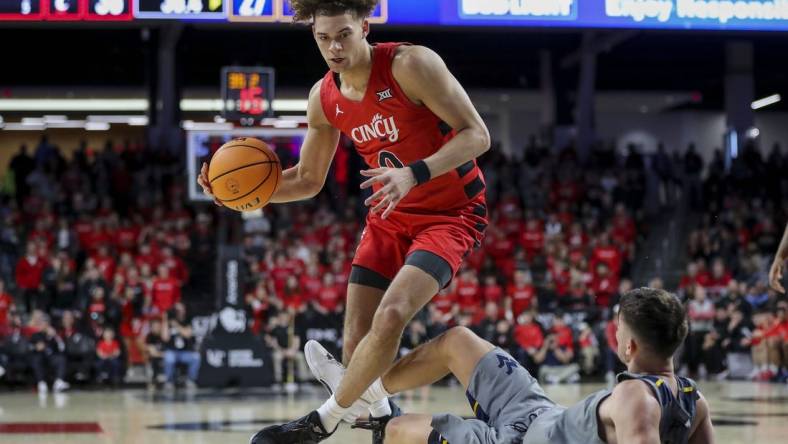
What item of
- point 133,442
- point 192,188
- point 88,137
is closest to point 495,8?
point 192,188

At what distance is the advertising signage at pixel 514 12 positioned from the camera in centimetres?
1052

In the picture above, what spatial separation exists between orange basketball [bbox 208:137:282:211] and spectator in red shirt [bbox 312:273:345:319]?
28.8 ft

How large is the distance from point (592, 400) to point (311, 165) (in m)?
2.01

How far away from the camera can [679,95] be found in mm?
28438

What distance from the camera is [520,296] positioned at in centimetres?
1452

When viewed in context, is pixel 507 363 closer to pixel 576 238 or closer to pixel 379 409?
pixel 379 409

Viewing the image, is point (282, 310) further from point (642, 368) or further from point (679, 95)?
point (679, 95)

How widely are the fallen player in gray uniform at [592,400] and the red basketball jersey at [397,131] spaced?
68cm

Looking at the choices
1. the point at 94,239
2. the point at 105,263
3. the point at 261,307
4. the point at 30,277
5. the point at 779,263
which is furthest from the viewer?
the point at 94,239

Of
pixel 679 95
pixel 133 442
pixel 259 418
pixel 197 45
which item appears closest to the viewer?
pixel 133 442

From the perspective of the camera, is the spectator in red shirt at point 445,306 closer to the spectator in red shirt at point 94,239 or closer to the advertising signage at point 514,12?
the advertising signage at point 514,12

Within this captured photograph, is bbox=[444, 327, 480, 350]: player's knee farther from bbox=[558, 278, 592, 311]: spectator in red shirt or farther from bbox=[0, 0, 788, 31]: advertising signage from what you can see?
bbox=[558, 278, 592, 311]: spectator in red shirt

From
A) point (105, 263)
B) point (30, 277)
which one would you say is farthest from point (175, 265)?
point (30, 277)

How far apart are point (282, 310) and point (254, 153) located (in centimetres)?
877
